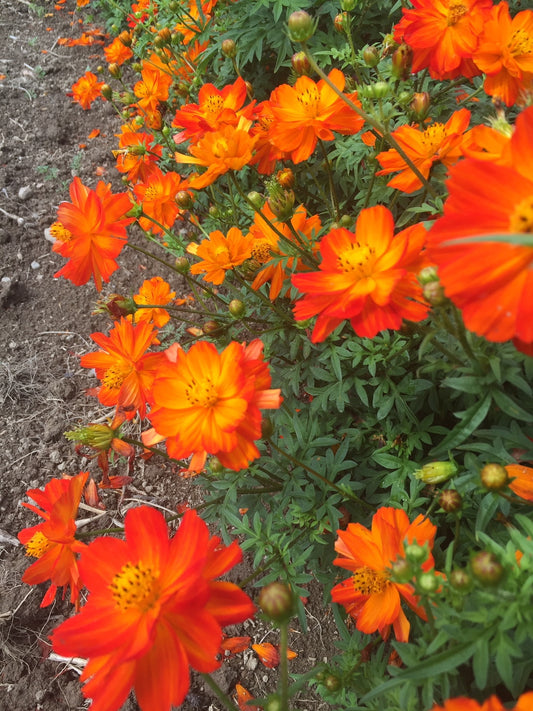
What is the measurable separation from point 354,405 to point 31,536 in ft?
3.30

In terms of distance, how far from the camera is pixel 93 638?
0.85m

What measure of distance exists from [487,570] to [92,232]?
1.27 metres

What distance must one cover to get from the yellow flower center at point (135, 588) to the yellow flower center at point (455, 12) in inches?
58.7

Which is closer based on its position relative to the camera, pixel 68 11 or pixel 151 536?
pixel 151 536

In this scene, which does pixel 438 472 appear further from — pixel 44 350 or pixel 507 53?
pixel 44 350

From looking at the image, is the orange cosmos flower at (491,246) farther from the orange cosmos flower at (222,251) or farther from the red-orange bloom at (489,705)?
the orange cosmos flower at (222,251)

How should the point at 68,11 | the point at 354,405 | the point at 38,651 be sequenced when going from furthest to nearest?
the point at 68,11, the point at 38,651, the point at 354,405

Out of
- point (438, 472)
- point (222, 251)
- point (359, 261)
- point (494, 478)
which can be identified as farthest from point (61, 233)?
point (494, 478)

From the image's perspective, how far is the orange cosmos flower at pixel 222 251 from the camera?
1651 millimetres

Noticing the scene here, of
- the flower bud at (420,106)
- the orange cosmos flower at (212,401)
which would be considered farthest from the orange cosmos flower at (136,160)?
the orange cosmos flower at (212,401)

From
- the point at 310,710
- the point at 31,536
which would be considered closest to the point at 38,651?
the point at 31,536

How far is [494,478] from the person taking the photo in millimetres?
918

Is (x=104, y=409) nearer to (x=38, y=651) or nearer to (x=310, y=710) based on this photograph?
(x=38, y=651)

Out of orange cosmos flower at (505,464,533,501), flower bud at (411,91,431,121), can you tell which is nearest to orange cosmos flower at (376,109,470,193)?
flower bud at (411,91,431,121)
